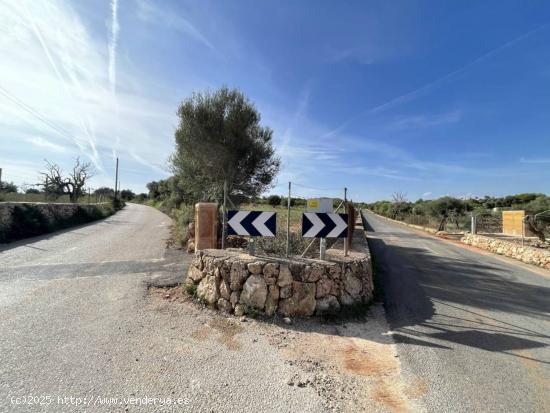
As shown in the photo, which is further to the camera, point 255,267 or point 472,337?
point 255,267

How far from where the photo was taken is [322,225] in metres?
5.33

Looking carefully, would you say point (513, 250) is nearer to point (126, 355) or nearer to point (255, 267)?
point (255, 267)

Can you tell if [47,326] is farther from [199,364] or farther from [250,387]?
[250,387]

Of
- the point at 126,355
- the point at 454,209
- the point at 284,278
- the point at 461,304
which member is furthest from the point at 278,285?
the point at 454,209

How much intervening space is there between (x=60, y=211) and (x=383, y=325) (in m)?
19.0

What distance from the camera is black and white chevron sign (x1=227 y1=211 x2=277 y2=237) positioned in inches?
206

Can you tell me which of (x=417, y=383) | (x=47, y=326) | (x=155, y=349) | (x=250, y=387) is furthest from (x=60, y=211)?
(x=417, y=383)

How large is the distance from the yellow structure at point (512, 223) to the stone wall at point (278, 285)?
1957 centimetres

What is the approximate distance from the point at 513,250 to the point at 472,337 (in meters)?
12.0

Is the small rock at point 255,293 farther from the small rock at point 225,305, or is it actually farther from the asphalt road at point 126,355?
the asphalt road at point 126,355

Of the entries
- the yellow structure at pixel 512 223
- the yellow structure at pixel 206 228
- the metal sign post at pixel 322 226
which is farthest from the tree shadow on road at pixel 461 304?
the yellow structure at pixel 512 223

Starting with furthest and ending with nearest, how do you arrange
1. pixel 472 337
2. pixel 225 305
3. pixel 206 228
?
pixel 206 228, pixel 225 305, pixel 472 337

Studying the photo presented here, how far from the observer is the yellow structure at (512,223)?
18656 millimetres

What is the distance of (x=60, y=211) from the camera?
55.7ft
